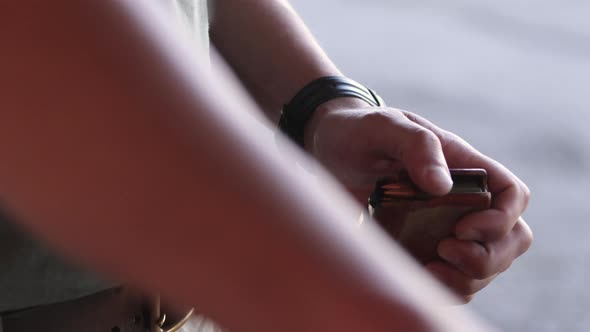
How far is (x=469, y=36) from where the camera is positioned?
248 centimetres

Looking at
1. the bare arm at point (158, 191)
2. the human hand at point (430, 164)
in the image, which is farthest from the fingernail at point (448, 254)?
the bare arm at point (158, 191)

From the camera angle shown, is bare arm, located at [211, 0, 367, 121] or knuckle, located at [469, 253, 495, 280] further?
bare arm, located at [211, 0, 367, 121]

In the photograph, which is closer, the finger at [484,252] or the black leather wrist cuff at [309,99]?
the finger at [484,252]

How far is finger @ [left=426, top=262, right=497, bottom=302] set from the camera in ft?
1.93

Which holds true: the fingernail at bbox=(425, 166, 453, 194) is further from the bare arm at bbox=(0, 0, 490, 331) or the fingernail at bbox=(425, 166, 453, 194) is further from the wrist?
the bare arm at bbox=(0, 0, 490, 331)

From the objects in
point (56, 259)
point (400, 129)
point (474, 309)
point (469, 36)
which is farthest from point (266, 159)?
point (469, 36)

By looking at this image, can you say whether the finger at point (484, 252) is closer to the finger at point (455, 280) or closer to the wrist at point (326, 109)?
the finger at point (455, 280)

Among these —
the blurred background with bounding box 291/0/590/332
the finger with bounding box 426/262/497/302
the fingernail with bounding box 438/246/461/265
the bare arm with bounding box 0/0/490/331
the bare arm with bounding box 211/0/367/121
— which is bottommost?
the blurred background with bounding box 291/0/590/332

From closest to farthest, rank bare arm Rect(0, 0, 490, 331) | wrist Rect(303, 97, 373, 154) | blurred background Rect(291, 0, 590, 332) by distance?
1. bare arm Rect(0, 0, 490, 331)
2. wrist Rect(303, 97, 373, 154)
3. blurred background Rect(291, 0, 590, 332)

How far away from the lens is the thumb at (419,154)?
20.9 inches

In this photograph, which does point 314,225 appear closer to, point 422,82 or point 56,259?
point 56,259

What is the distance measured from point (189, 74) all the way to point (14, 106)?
52mm

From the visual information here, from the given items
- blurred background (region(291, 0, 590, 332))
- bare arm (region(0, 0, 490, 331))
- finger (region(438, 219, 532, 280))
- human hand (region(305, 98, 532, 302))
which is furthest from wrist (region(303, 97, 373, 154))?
blurred background (region(291, 0, 590, 332))

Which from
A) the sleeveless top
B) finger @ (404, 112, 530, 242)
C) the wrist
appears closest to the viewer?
the sleeveless top
